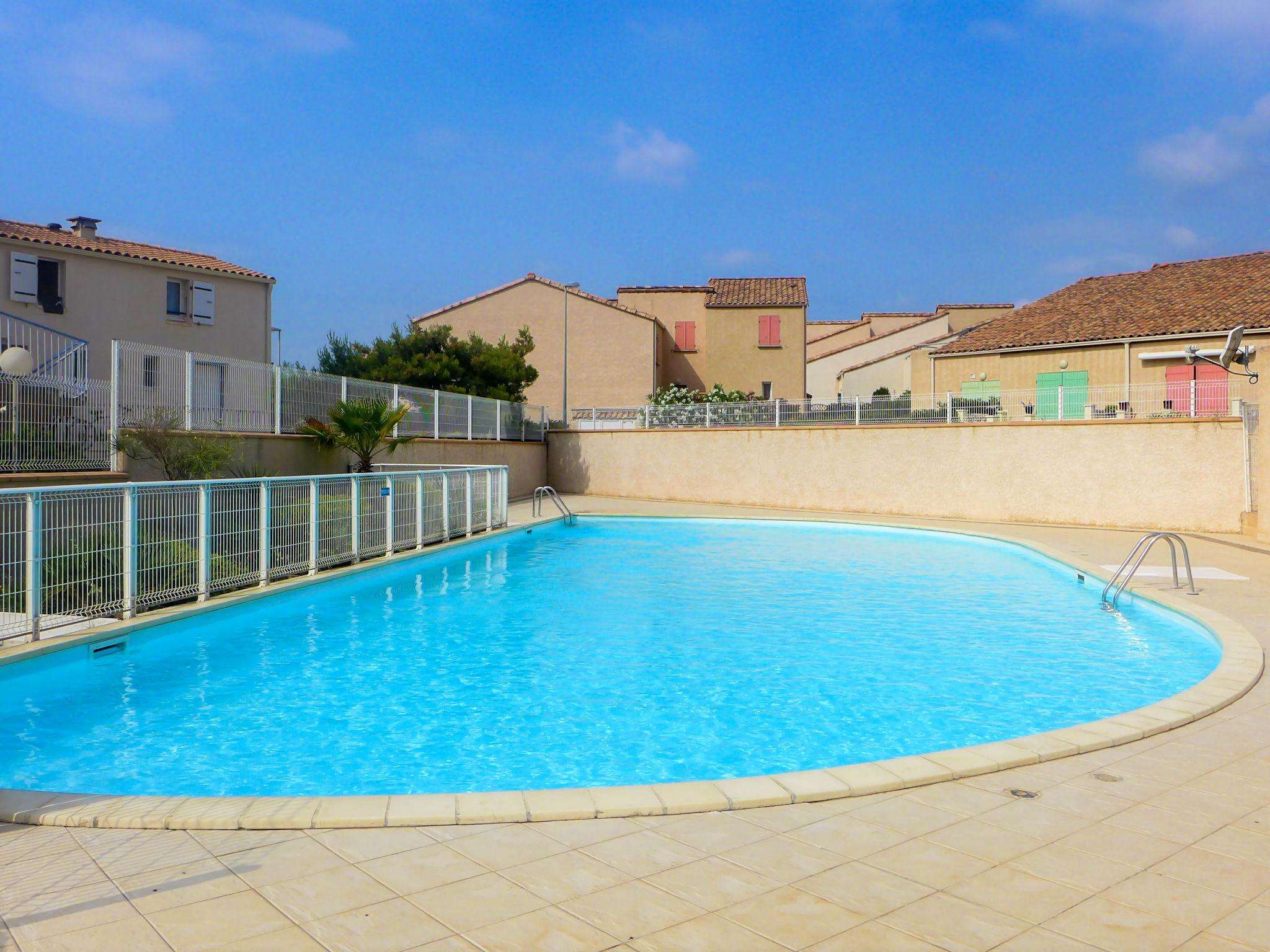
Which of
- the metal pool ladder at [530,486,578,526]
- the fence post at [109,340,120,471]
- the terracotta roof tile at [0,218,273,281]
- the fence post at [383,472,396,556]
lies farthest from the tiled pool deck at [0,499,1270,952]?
the terracotta roof tile at [0,218,273,281]

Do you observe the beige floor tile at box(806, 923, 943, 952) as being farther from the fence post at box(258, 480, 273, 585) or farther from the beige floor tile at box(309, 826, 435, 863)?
the fence post at box(258, 480, 273, 585)

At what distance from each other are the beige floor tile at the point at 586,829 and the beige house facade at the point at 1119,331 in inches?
990

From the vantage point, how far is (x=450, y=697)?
24.8 ft

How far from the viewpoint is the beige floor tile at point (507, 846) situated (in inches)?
147

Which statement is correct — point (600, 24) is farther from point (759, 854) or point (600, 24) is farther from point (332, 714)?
point (759, 854)

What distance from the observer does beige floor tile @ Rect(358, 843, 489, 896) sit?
3.50m

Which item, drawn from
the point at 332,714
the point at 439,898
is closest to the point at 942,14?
the point at 332,714

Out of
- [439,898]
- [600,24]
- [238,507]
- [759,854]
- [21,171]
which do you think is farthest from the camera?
[21,171]

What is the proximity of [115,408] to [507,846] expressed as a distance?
1206 centimetres

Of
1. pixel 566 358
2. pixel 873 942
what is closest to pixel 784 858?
pixel 873 942

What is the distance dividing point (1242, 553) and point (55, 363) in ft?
62.7

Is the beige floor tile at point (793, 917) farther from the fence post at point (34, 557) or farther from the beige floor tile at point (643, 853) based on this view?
the fence post at point (34, 557)

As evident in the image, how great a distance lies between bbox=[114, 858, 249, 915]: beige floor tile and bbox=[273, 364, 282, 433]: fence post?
578 inches

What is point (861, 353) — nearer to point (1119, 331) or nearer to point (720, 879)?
point (1119, 331)
